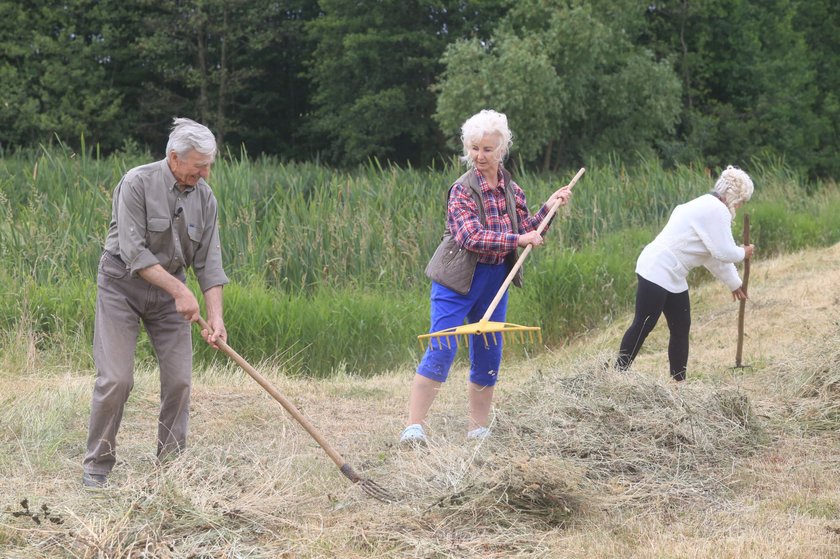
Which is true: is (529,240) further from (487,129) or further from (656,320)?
(656,320)

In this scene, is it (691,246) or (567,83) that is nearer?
(691,246)

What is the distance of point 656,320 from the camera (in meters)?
5.84

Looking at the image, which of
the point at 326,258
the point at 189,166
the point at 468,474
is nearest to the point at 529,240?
the point at 468,474

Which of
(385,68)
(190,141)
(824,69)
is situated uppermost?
(824,69)

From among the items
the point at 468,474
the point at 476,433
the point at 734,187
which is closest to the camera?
the point at 468,474

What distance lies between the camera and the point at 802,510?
14.0 ft

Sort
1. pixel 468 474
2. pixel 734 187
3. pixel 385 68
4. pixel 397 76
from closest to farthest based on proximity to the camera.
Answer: pixel 468 474
pixel 734 187
pixel 385 68
pixel 397 76

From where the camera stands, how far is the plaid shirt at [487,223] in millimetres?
4805

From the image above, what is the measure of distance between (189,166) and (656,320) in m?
2.79

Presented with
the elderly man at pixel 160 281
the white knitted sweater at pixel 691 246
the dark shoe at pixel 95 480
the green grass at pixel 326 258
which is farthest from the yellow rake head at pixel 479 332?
the green grass at pixel 326 258

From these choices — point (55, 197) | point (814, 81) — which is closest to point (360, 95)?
point (814, 81)

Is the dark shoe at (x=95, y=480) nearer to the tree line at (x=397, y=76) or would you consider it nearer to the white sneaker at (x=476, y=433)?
the white sneaker at (x=476, y=433)

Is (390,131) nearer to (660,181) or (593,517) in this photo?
(660,181)

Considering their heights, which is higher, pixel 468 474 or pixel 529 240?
pixel 529 240
